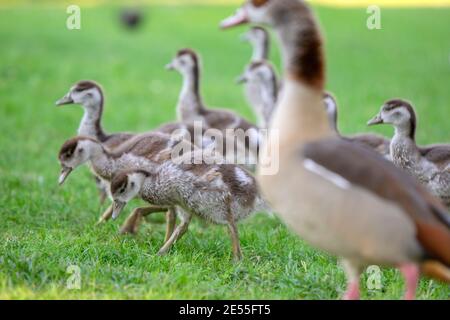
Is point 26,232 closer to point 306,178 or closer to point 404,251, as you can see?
point 306,178

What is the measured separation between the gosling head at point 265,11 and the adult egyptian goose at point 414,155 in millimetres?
3094

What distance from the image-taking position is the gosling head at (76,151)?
7414 millimetres

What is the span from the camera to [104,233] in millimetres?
7145

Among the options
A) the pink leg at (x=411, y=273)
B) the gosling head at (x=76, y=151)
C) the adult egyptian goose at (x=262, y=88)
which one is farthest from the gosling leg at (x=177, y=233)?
the adult egyptian goose at (x=262, y=88)

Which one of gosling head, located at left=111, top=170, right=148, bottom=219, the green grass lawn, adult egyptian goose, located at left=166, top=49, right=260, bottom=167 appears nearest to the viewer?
the green grass lawn

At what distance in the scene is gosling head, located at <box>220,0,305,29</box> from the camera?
471 centimetres

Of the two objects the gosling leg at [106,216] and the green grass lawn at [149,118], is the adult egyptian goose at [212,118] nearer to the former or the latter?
the green grass lawn at [149,118]

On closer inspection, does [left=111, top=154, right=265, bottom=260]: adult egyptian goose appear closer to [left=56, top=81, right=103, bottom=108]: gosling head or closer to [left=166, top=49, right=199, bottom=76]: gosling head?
[left=56, top=81, right=103, bottom=108]: gosling head

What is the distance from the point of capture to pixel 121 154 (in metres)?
7.50

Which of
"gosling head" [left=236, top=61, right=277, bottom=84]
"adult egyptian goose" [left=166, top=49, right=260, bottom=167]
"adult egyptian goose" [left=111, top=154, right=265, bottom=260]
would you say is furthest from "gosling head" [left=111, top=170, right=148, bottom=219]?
"gosling head" [left=236, top=61, right=277, bottom=84]

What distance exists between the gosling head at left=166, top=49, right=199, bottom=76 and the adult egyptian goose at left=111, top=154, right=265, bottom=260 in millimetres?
4241
